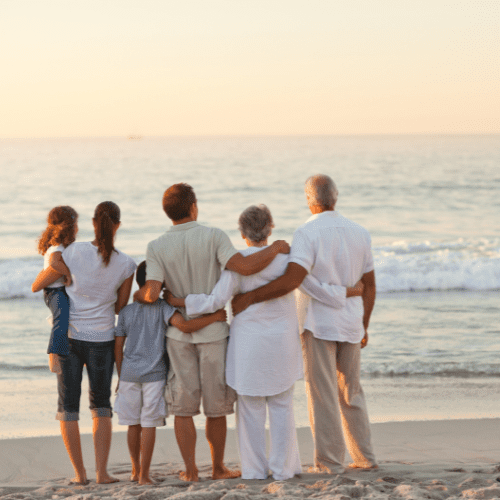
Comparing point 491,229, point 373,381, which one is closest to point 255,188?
point 491,229

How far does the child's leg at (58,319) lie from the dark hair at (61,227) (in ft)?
0.90

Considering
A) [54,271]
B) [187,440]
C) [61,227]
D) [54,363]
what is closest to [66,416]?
[54,363]

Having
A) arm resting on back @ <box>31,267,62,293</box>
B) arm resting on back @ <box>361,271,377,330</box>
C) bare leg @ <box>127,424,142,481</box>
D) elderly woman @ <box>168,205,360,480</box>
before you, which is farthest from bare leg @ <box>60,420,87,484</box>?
arm resting on back @ <box>361,271,377,330</box>

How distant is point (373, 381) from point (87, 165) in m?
34.6

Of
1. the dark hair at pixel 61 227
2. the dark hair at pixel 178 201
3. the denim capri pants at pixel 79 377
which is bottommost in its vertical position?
the denim capri pants at pixel 79 377

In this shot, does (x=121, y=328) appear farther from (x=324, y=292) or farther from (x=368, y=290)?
(x=368, y=290)

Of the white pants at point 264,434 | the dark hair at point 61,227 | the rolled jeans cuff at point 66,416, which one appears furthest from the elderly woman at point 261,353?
the rolled jeans cuff at point 66,416

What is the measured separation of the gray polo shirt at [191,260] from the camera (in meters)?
Answer: 3.34

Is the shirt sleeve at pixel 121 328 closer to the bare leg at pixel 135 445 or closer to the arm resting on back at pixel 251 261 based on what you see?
the bare leg at pixel 135 445

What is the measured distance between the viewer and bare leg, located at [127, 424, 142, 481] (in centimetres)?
353

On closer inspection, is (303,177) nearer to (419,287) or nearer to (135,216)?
(135,216)

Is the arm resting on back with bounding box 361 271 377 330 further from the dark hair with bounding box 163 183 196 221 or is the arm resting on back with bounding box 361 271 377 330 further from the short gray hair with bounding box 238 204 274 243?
the dark hair with bounding box 163 183 196 221

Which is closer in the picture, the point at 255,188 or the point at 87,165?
the point at 255,188

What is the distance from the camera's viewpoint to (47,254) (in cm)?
356
